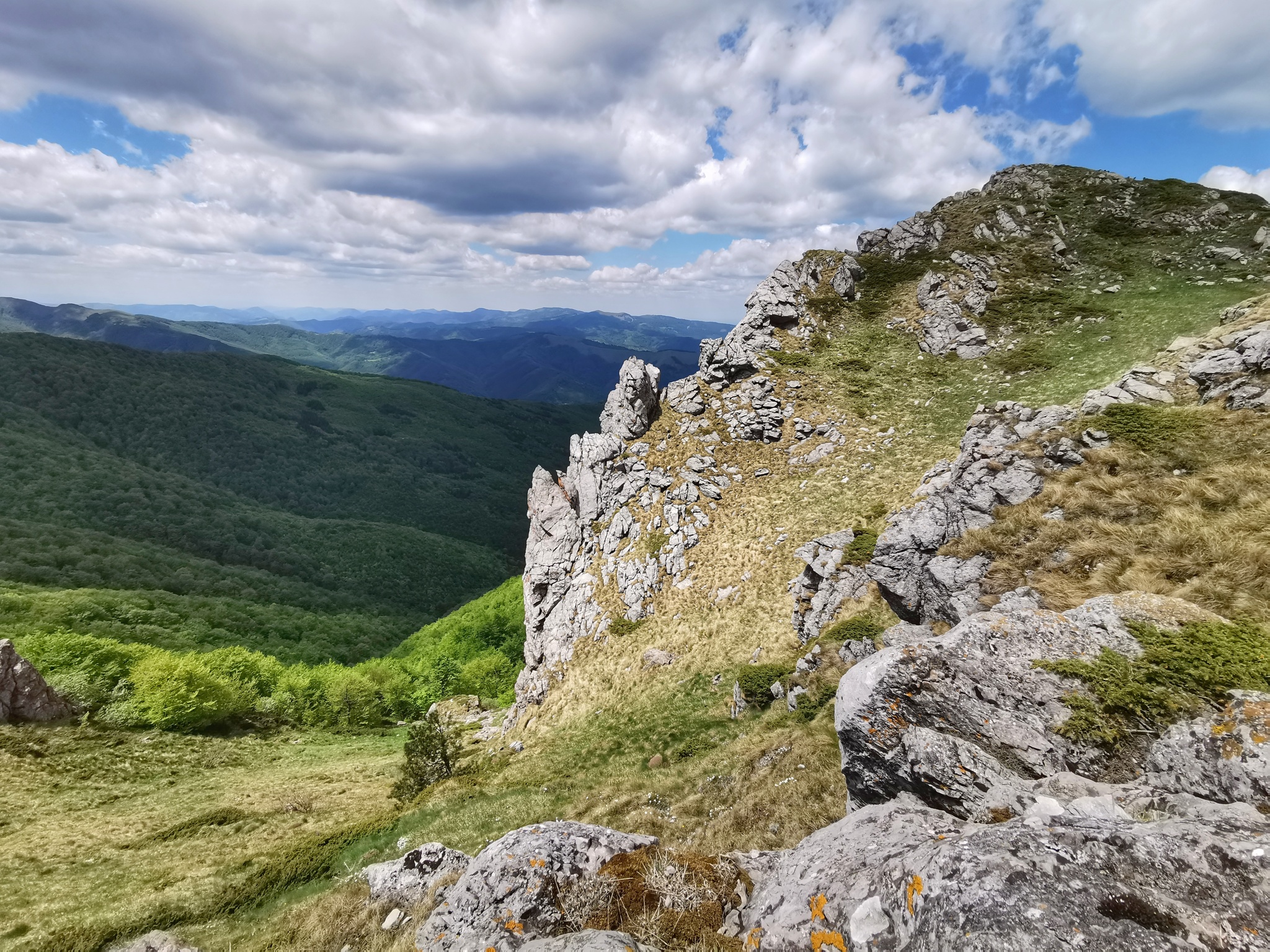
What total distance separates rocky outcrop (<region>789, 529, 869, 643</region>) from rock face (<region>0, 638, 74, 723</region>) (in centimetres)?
6578

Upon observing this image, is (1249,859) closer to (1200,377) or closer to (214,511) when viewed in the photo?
(1200,377)

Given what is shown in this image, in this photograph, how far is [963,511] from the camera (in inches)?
772

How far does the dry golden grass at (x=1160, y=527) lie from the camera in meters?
11.4

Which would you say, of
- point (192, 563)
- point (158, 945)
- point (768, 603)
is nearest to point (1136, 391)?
point (768, 603)

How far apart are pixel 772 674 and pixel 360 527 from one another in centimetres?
19169

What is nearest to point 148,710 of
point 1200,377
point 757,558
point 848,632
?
point 757,558

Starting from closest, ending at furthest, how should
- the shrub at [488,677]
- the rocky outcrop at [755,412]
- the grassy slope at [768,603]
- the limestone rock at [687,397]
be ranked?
the grassy slope at [768,603] → the rocky outcrop at [755,412] → the limestone rock at [687,397] → the shrub at [488,677]

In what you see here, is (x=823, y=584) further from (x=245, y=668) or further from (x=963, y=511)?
(x=245, y=668)

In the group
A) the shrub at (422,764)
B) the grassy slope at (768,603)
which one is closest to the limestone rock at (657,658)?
the grassy slope at (768,603)

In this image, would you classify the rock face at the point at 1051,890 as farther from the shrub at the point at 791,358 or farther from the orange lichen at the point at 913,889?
the shrub at the point at 791,358

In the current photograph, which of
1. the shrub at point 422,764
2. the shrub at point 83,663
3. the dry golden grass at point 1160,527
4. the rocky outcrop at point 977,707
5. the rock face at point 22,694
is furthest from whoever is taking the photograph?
the shrub at point 83,663

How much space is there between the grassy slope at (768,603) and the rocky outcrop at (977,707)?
7.34 m

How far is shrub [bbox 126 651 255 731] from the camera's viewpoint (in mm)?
50281

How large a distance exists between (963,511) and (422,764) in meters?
34.6
